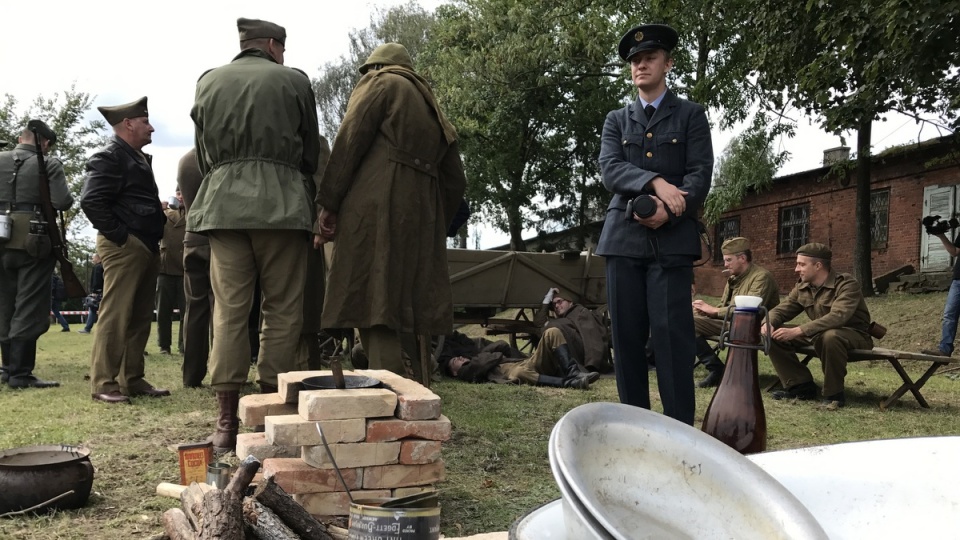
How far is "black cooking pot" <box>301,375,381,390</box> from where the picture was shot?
107 inches

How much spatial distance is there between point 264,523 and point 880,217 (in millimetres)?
22333

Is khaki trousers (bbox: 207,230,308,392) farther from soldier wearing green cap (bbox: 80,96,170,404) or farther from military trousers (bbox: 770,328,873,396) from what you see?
military trousers (bbox: 770,328,873,396)

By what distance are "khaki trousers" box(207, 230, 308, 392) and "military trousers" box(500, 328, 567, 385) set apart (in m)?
3.63

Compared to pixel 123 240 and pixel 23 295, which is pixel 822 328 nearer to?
pixel 123 240

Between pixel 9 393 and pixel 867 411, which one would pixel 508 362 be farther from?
pixel 9 393

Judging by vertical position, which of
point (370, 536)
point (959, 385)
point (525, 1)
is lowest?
point (959, 385)

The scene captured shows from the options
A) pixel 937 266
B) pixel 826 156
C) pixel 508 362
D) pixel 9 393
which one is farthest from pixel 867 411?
pixel 826 156

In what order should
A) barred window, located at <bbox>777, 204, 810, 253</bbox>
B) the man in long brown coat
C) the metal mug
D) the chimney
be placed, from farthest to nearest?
1. the chimney
2. barred window, located at <bbox>777, 204, 810, 253</bbox>
3. the man in long brown coat
4. the metal mug

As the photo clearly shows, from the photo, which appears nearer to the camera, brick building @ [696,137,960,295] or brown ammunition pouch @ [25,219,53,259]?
brown ammunition pouch @ [25,219,53,259]

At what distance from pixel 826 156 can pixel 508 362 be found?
22.0 m

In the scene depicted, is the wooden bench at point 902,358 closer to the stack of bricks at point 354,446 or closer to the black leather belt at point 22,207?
the stack of bricks at point 354,446

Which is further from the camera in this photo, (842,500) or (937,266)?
(937,266)

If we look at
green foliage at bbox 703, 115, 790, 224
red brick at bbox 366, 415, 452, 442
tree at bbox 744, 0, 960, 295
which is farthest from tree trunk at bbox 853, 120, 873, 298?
red brick at bbox 366, 415, 452, 442

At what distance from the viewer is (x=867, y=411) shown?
6.03m
